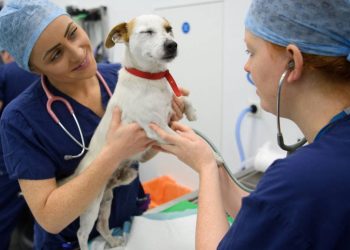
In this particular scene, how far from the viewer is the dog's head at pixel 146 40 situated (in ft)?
3.75

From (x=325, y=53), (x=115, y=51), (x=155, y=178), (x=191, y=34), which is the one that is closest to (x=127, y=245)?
(x=325, y=53)

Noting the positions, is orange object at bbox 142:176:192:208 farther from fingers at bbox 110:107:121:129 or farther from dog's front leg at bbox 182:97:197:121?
fingers at bbox 110:107:121:129

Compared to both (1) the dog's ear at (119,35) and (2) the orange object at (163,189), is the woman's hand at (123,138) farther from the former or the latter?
(2) the orange object at (163,189)

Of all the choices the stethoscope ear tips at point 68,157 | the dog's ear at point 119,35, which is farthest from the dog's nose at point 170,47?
the stethoscope ear tips at point 68,157

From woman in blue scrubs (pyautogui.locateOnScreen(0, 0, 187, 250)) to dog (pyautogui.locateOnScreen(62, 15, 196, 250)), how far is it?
6 centimetres

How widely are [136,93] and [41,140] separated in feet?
1.16

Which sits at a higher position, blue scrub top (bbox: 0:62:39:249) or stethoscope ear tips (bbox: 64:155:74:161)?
stethoscope ear tips (bbox: 64:155:74:161)

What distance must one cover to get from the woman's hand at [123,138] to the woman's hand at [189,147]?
0.06m

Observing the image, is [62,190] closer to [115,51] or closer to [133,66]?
[133,66]

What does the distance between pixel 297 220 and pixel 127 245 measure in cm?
78

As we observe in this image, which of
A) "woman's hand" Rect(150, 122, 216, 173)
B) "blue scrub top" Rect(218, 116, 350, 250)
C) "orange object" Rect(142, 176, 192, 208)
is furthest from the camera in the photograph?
"orange object" Rect(142, 176, 192, 208)

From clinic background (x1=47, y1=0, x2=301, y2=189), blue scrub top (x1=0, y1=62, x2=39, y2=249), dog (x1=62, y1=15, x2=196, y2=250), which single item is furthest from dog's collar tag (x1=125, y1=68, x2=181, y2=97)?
blue scrub top (x1=0, y1=62, x2=39, y2=249)

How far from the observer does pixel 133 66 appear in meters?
1.18

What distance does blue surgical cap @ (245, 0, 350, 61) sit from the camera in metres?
0.58
